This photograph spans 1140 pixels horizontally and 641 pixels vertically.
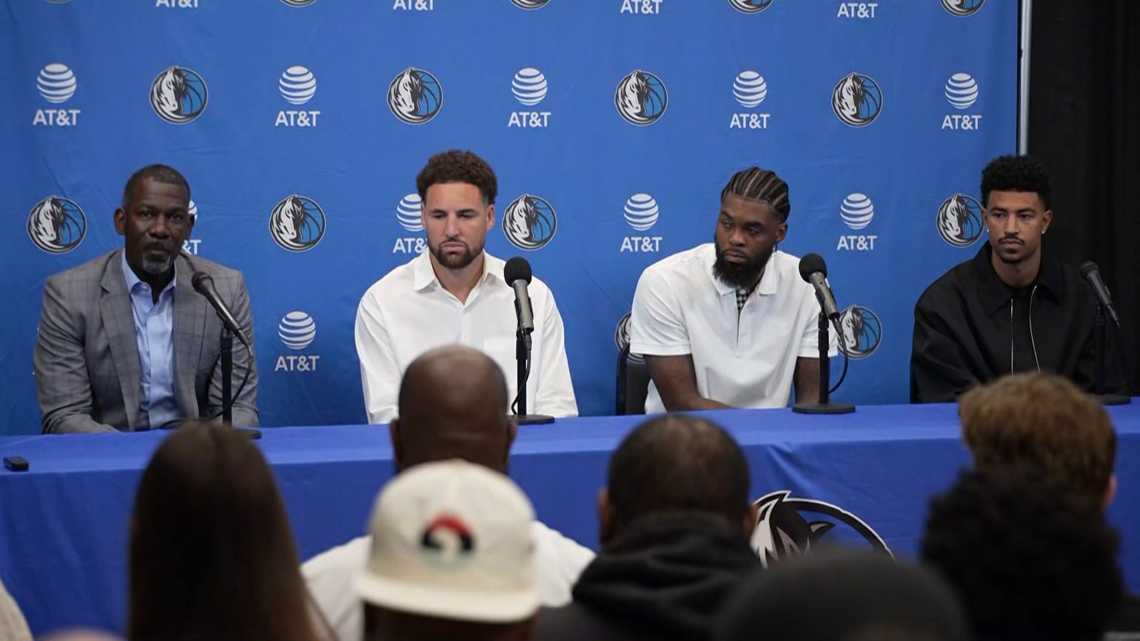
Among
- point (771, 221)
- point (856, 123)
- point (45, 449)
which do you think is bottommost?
point (45, 449)

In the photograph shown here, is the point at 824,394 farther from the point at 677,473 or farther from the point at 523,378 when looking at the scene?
the point at 677,473

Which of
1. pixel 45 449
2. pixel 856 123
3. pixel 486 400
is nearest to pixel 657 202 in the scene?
pixel 856 123

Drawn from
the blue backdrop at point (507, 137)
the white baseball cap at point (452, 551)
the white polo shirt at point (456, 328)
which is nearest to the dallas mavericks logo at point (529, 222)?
the blue backdrop at point (507, 137)

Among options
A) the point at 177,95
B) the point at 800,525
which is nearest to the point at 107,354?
the point at 177,95

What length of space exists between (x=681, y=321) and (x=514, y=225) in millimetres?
874

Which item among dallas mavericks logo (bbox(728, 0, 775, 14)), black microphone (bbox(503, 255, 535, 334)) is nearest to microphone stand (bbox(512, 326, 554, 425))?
black microphone (bbox(503, 255, 535, 334))

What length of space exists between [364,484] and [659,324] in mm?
1800

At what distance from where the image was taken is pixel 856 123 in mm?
5289

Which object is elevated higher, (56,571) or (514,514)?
(514,514)

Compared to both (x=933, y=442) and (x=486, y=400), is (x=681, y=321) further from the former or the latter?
(x=486, y=400)

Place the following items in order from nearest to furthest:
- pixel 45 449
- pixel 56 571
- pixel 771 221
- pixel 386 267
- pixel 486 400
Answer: pixel 486 400
pixel 56 571
pixel 45 449
pixel 771 221
pixel 386 267

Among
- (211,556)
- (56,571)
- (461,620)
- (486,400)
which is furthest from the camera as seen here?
(56,571)

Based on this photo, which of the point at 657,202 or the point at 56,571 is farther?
the point at 657,202

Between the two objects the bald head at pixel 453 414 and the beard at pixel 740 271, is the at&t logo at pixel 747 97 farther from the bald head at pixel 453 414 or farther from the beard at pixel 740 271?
the bald head at pixel 453 414
